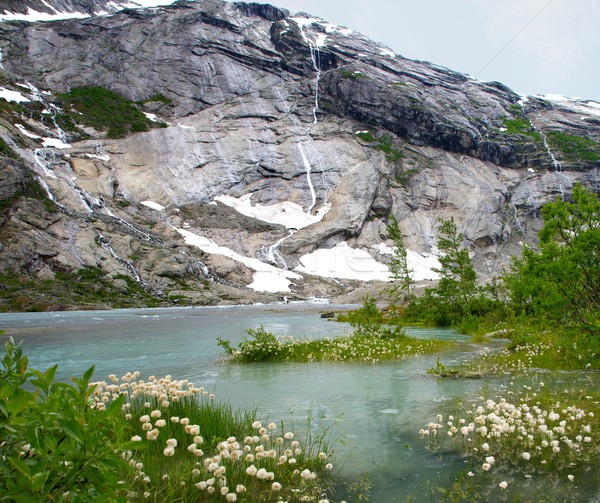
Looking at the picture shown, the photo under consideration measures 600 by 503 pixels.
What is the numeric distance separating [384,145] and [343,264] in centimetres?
4291

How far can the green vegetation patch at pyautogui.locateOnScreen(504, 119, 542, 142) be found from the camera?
418ft

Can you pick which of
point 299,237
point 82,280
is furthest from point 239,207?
point 82,280

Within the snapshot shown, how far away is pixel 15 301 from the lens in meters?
44.8

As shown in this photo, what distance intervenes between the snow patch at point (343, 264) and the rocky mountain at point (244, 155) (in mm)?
385

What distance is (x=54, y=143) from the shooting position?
8762 cm

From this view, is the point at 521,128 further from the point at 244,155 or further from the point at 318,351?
the point at 318,351

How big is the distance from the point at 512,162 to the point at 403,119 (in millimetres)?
31523

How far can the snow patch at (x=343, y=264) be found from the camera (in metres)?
82.1

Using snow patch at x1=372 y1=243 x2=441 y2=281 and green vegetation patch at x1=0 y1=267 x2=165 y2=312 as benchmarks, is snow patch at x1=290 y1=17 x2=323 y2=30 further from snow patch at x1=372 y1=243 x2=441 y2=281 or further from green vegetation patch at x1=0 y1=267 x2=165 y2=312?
green vegetation patch at x1=0 y1=267 x2=165 y2=312

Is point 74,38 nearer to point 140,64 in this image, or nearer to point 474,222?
point 140,64

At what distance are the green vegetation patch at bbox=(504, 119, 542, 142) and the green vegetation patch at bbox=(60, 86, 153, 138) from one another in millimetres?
99962

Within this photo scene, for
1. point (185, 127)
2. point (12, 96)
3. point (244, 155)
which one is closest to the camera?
point (12, 96)

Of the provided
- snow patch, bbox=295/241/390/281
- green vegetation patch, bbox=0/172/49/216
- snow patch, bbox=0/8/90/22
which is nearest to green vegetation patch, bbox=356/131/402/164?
snow patch, bbox=295/241/390/281

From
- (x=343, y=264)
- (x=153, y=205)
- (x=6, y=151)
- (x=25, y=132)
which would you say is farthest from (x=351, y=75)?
(x=6, y=151)
